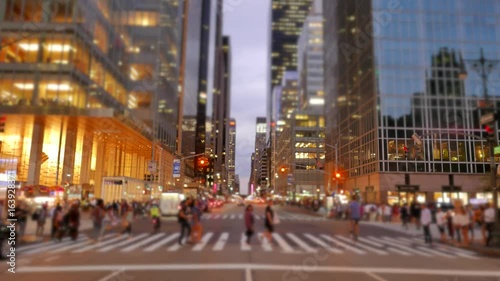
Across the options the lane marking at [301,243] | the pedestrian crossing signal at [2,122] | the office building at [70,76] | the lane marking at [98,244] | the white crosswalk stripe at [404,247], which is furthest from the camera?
the pedestrian crossing signal at [2,122]

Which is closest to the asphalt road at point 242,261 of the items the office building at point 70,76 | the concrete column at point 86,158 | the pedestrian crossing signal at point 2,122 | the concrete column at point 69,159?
the office building at point 70,76

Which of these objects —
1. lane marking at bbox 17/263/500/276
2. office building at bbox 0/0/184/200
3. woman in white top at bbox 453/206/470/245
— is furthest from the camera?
office building at bbox 0/0/184/200

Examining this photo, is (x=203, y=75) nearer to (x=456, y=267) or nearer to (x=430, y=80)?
(x=430, y=80)

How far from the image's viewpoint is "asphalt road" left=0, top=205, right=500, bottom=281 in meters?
11.2

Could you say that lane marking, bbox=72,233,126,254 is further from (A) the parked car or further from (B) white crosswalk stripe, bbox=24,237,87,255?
(A) the parked car

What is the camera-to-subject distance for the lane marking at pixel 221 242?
1598 centimetres

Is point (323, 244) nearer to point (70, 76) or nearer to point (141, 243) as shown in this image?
point (141, 243)

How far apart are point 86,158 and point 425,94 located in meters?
48.0

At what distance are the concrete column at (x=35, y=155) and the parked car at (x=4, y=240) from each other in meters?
25.7

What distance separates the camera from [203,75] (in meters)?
132

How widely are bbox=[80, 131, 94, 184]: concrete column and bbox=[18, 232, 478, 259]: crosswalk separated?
82.3 ft

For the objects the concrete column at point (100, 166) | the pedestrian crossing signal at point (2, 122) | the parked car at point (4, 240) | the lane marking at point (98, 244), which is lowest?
the lane marking at point (98, 244)

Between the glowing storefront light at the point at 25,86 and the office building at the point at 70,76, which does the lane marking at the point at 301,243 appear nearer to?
the office building at the point at 70,76

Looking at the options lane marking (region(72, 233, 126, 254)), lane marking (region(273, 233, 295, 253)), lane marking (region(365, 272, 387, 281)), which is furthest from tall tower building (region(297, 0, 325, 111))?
lane marking (region(365, 272, 387, 281))
